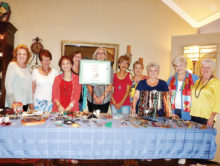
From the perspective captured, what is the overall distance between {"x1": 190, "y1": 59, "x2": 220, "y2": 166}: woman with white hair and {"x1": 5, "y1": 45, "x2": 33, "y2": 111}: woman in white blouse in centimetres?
247

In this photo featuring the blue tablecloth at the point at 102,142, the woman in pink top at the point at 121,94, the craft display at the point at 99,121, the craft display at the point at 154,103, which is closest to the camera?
the blue tablecloth at the point at 102,142

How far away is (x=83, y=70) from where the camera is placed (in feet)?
6.81

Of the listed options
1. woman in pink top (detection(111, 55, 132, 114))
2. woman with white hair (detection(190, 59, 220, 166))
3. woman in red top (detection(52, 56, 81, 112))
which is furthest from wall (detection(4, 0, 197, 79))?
woman with white hair (detection(190, 59, 220, 166))

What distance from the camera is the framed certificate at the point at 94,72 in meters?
2.08

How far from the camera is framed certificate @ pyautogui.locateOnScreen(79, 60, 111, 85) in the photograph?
208 cm

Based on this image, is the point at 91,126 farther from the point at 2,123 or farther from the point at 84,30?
the point at 84,30

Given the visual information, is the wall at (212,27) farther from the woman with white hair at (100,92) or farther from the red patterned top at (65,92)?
the red patterned top at (65,92)

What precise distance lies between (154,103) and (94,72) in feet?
2.75

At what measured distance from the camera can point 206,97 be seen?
219cm

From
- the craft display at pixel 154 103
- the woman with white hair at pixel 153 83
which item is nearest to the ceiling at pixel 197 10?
the woman with white hair at pixel 153 83

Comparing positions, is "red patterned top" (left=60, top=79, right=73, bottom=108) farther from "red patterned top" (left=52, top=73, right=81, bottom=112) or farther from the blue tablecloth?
the blue tablecloth

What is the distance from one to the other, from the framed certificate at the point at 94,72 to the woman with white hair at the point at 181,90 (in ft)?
3.51

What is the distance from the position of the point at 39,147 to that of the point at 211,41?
400 cm

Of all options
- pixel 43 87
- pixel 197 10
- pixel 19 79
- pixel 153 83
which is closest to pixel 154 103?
pixel 153 83
